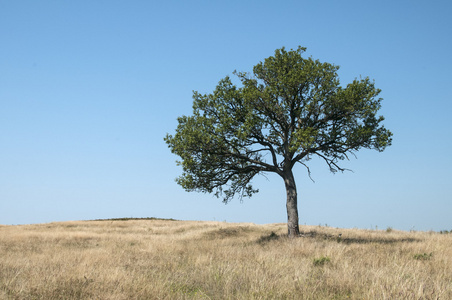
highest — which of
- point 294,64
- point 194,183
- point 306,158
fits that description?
point 294,64

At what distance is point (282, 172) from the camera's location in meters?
23.9

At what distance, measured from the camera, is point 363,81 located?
22.7m

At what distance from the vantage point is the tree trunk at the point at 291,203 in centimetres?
2344

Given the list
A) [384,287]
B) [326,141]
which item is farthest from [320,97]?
[384,287]

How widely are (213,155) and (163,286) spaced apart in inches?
598

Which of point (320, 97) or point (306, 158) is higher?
point (320, 97)

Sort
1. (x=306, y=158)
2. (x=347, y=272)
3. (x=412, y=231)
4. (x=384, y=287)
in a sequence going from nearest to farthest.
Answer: (x=384, y=287) < (x=347, y=272) < (x=306, y=158) < (x=412, y=231)

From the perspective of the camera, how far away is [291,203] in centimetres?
2344

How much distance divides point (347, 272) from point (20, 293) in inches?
306

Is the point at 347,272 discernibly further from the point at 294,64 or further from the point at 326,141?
the point at 294,64

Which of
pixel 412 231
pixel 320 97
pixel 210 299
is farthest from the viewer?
pixel 412 231

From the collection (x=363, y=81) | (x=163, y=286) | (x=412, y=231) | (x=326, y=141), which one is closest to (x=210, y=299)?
(x=163, y=286)

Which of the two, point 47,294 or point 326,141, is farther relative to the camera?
point 326,141

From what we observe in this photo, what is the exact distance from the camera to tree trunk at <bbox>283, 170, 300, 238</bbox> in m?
23.4
